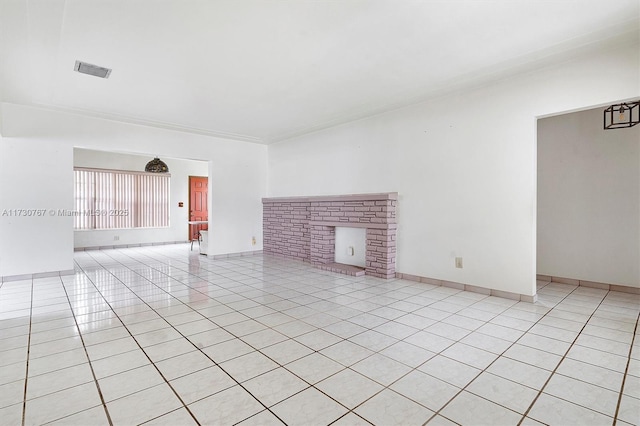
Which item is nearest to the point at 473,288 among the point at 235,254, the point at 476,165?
the point at 476,165

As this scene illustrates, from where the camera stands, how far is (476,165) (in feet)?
13.5

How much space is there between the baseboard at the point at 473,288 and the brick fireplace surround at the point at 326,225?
12.5 inches

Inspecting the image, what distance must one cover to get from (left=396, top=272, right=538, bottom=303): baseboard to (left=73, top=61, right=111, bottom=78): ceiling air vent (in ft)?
14.9

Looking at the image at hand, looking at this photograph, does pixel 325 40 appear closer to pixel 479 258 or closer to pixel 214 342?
pixel 214 342

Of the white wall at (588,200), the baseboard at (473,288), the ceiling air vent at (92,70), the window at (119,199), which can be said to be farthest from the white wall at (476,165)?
the window at (119,199)

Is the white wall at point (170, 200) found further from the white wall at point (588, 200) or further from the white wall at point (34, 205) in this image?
the white wall at point (588, 200)

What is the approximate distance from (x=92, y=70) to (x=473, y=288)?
514 cm

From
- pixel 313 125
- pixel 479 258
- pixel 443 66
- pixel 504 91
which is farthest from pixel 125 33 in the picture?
pixel 479 258

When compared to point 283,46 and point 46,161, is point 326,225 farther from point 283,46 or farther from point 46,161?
point 46,161

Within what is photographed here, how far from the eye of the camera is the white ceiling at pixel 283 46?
2.54 metres

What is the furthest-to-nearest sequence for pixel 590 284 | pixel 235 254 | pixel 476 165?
1. pixel 235 254
2. pixel 590 284
3. pixel 476 165

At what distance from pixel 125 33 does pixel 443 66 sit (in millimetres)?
3117

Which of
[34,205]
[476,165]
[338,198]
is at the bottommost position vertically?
[34,205]

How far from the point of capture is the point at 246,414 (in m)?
1.72
